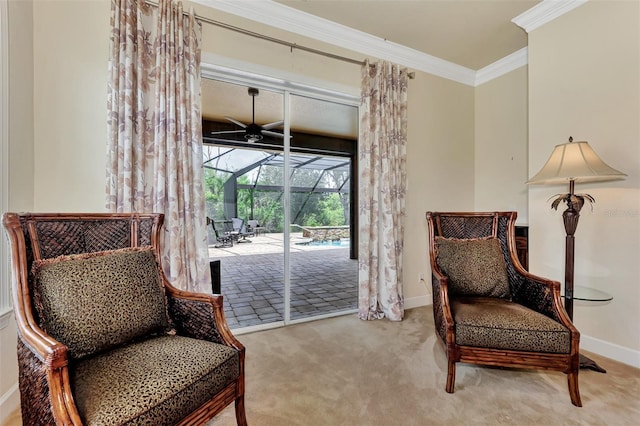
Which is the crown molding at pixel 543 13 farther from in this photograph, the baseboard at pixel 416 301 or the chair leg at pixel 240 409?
the chair leg at pixel 240 409

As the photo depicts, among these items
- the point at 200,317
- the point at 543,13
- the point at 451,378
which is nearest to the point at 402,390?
the point at 451,378

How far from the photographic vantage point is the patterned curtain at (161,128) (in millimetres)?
1944

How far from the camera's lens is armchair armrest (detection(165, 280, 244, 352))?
1.36 meters

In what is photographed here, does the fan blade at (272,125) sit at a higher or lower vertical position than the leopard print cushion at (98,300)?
higher

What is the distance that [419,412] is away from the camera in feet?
5.17

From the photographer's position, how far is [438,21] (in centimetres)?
266

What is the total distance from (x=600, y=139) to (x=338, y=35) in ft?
7.71

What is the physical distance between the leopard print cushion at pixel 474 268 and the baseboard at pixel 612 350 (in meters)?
0.89

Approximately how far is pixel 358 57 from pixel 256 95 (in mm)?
1109

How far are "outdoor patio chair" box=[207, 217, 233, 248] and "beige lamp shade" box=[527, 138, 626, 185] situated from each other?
105 inches

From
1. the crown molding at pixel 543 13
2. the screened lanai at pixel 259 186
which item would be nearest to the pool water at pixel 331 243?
the screened lanai at pixel 259 186

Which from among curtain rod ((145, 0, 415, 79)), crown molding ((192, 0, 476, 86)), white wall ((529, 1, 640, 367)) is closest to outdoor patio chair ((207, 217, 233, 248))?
curtain rod ((145, 0, 415, 79))

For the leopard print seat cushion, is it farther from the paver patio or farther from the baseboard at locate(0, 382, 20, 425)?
the baseboard at locate(0, 382, 20, 425)

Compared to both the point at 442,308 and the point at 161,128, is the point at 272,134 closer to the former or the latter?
the point at 161,128
